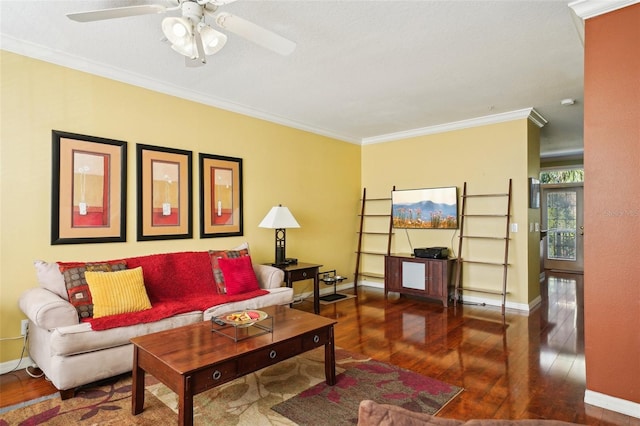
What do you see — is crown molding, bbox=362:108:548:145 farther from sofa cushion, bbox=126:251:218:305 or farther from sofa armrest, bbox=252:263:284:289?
sofa cushion, bbox=126:251:218:305

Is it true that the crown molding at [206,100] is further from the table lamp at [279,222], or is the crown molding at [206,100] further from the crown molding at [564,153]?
the crown molding at [564,153]

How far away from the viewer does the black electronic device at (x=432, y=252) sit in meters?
5.07

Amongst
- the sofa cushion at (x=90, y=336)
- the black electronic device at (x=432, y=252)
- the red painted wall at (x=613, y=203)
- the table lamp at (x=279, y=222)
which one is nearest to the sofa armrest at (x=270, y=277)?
the table lamp at (x=279, y=222)

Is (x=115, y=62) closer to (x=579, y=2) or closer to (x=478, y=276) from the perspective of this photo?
(x=579, y=2)

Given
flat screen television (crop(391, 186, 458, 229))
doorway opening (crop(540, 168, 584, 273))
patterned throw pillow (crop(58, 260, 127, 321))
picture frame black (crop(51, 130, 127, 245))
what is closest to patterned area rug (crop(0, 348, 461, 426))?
patterned throw pillow (crop(58, 260, 127, 321))

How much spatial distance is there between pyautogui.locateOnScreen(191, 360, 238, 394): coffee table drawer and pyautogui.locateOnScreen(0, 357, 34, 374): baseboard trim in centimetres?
208

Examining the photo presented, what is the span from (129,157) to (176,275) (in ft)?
4.17

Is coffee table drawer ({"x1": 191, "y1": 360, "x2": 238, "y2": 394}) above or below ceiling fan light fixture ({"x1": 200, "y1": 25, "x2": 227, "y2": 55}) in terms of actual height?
below

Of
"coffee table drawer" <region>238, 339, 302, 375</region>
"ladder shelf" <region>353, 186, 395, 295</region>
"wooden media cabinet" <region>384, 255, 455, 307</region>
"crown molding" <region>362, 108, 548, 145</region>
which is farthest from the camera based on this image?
"ladder shelf" <region>353, 186, 395, 295</region>

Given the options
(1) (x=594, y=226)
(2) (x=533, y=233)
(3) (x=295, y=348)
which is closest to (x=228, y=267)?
(3) (x=295, y=348)

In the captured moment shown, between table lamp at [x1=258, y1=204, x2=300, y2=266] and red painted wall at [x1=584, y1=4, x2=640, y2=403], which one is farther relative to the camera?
table lamp at [x1=258, y1=204, x2=300, y2=266]

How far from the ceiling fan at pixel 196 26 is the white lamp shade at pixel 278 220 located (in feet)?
7.41

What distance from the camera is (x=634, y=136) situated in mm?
2252

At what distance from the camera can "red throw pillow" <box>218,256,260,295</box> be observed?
12.0ft
